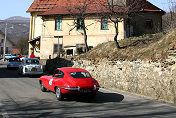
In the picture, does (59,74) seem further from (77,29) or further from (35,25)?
(35,25)

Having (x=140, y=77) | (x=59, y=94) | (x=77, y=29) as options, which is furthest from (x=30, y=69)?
(x=77, y=29)

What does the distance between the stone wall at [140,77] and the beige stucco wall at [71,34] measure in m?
14.3

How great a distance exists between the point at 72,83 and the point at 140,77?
13.1 feet

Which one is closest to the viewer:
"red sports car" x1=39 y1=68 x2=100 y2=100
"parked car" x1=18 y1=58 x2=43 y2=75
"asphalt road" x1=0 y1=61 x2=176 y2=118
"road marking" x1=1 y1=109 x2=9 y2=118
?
"road marking" x1=1 y1=109 x2=9 y2=118

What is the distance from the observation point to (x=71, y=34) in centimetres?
2955

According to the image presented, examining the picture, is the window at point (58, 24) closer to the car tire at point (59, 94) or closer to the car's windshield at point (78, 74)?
the car's windshield at point (78, 74)

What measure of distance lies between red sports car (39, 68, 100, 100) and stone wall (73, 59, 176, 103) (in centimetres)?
270

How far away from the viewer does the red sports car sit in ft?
27.3

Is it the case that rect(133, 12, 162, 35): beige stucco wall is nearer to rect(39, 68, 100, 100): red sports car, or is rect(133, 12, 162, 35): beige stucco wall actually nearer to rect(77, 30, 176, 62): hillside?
rect(77, 30, 176, 62): hillside

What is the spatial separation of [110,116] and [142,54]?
540 centimetres

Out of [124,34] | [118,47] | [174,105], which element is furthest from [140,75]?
[124,34]

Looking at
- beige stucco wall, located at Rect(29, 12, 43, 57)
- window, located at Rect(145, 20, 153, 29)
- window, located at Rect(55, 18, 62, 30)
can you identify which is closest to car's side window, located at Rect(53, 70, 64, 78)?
window, located at Rect(55, 18, 62, 30)

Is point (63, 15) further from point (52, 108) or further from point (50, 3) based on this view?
point (52, 108)

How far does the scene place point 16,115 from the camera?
635 cm
